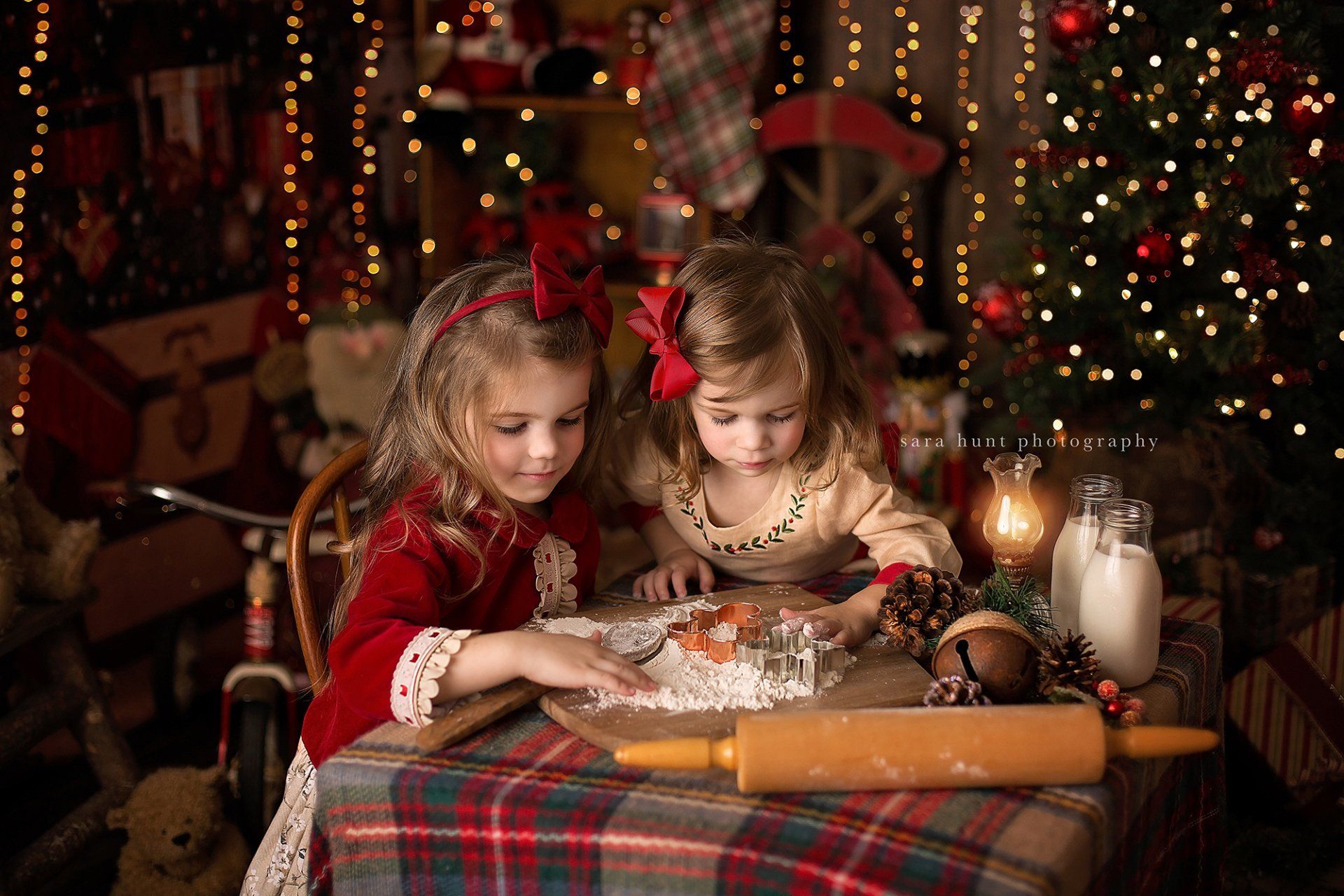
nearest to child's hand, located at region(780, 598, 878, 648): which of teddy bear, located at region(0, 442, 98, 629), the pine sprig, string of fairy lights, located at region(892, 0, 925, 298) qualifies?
the pine sprig

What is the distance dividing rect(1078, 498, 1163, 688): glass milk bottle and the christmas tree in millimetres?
1415

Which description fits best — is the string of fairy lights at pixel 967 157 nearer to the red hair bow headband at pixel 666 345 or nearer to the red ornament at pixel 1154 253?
the red ornament at pixel 1154 253

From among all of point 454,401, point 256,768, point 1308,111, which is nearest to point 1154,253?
point 1308,111

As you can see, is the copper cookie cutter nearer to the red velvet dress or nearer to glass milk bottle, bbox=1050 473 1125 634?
the red velvet dress

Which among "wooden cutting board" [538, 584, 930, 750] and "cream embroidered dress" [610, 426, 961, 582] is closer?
"wooden cutting board" [538, 584, 930, 750]

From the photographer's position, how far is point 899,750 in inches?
43.6

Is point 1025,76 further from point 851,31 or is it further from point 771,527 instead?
point 771,527

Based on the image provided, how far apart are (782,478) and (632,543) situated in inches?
25.6

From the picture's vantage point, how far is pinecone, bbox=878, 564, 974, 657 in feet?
4.54

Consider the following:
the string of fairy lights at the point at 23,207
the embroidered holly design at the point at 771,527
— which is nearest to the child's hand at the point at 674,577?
the embroidered holly design at the point at 771,527

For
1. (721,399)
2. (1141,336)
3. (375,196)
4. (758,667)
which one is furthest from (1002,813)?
(375,196)

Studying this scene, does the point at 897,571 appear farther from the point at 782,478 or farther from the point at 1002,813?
the point at 1002,813

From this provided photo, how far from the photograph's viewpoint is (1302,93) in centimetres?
245

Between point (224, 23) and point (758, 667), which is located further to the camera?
point (224, 23)
